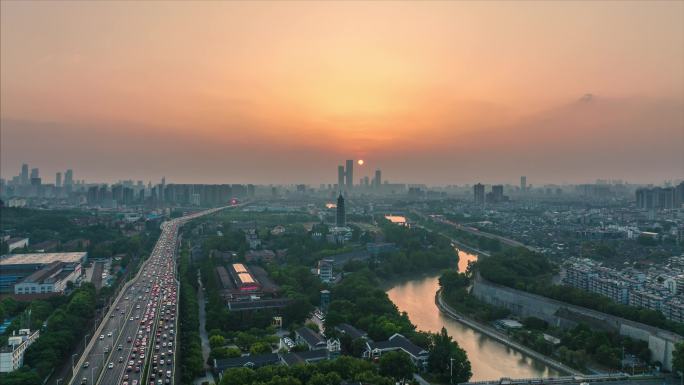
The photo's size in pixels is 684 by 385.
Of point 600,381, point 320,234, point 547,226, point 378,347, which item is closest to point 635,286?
point 600,381

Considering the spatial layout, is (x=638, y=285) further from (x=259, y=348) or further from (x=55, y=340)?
(x=55, y=340)

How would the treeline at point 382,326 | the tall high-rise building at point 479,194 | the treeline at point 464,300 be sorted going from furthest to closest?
1. the tall high-rise building at point 479,194
2. the treeline at point 464,300
3. the treeline at point 382,326

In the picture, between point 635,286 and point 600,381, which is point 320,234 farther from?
point 600,381

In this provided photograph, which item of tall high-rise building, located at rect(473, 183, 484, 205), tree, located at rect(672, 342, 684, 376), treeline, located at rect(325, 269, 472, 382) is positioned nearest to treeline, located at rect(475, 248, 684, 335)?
tree, located at rect(672, 342, 684, 376)

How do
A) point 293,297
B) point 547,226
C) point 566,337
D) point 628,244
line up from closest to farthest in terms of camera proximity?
point 566,337
point 293,297
point 628,244
point 547,226

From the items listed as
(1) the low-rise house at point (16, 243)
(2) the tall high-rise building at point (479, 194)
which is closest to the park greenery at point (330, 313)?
(1) the low-rise house at point (16, 243)

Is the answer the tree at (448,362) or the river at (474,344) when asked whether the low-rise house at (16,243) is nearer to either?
the river at (474,344)
